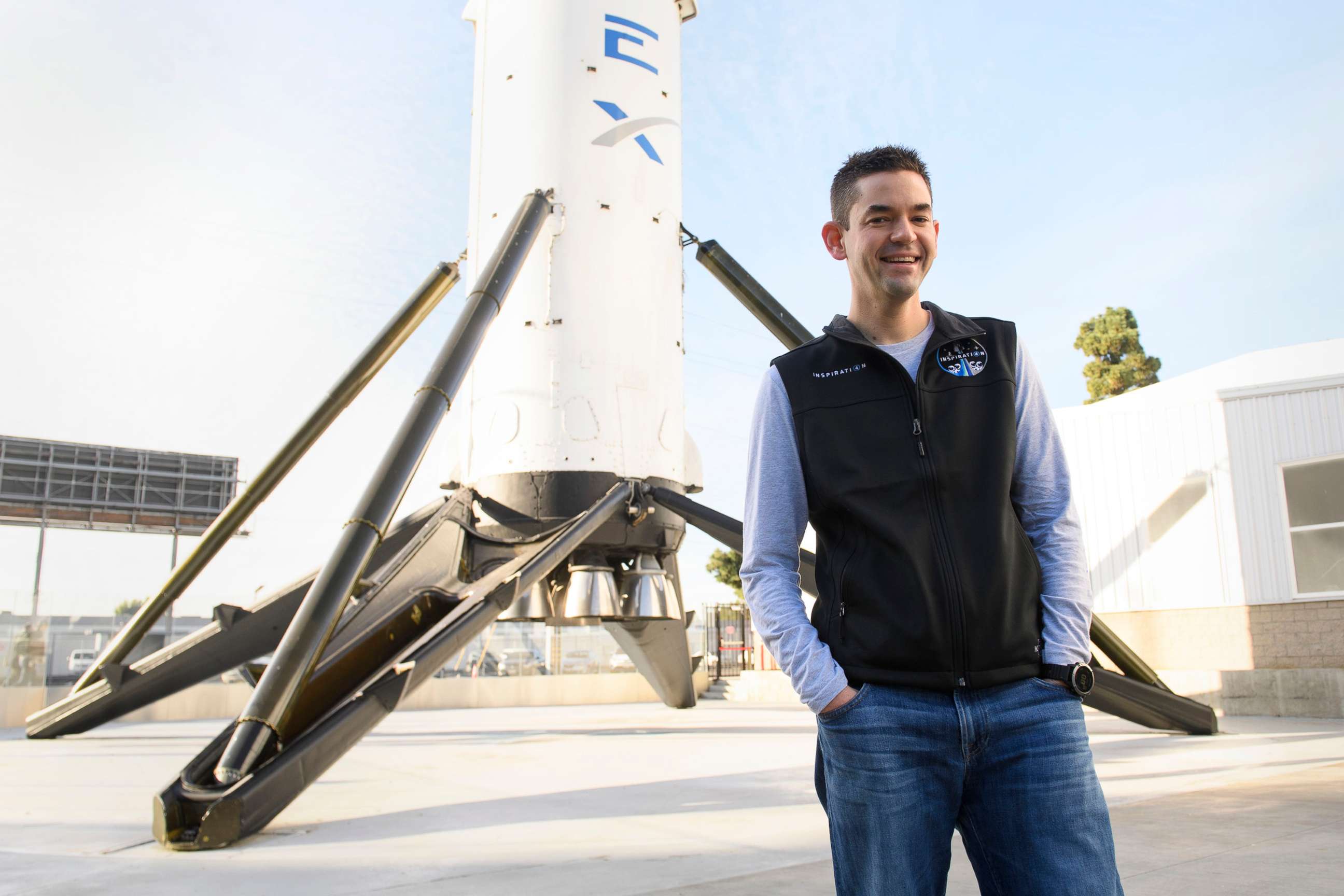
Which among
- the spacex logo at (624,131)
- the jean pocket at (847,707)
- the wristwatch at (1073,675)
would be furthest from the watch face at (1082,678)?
the spacex logo at (624,131)

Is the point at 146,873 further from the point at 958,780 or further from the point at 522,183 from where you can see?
the point at 522,183

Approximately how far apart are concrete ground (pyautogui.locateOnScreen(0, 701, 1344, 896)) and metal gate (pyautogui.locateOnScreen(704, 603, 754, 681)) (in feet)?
38.3

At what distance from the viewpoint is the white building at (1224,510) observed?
11.7 meters

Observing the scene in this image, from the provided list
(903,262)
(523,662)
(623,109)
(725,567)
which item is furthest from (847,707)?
(725,567)

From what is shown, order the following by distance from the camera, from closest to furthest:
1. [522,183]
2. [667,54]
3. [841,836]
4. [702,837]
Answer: [841,836]
[702,837]
[522,183]
[667,54]

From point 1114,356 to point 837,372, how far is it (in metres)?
36.7

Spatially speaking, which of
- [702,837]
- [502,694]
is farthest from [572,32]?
[502,694]

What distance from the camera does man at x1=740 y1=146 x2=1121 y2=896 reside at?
173 cm

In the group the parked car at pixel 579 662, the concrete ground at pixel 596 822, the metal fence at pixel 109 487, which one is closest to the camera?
the concrete ground at pixel 596 822

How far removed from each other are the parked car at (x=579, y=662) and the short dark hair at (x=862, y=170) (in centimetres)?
1737

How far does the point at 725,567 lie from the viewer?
4247 centimetres

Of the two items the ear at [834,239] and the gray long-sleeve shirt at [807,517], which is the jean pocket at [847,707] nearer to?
the gray long-sleeve shirt at [807,517]

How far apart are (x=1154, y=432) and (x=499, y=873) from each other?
12247 millimetres

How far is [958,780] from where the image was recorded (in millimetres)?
1763
